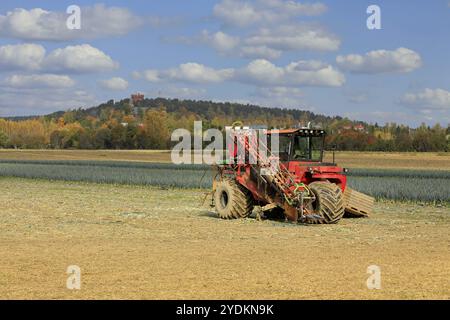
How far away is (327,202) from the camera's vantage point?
690 inches

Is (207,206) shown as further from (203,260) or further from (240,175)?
(203,260)

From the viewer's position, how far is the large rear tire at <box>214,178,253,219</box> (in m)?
19.4

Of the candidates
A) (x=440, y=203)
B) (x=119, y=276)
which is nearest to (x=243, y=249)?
(x=119, y=276)

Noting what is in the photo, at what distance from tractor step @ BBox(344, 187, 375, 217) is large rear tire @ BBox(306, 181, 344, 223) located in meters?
1.53

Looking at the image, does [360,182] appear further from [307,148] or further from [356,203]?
[307,148]

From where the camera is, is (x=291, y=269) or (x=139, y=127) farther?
(x=139, y=127)

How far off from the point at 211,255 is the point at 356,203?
24.9 feet

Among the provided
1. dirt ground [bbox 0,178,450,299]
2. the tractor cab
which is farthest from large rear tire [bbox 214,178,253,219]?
the tractor cab

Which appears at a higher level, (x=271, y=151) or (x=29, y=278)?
(x=271, y=151)

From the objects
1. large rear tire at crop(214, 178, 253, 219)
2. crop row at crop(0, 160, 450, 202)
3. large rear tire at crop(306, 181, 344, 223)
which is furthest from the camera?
crop row at crop(0, 160, 450, 202)

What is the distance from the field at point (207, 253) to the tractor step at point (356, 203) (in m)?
0.34

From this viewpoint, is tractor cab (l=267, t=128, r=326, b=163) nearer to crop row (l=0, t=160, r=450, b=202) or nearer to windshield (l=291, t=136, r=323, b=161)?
windshield (l=291, t=136, r=323, b=161)
